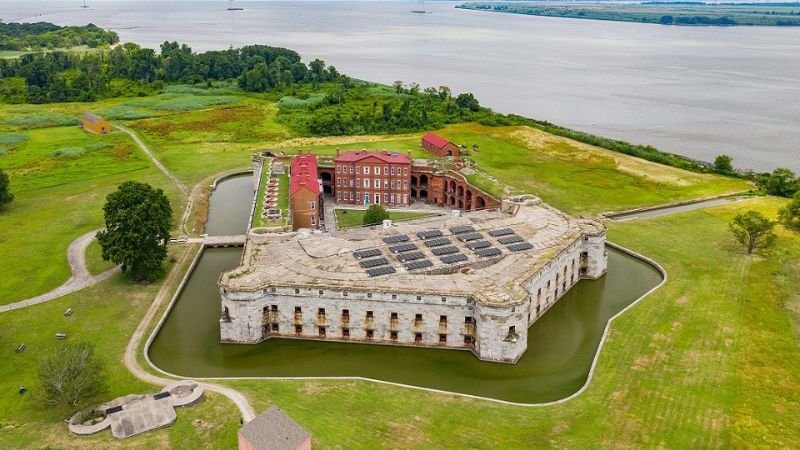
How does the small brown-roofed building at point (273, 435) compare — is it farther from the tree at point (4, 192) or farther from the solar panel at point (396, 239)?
the tree at point (4, 192)

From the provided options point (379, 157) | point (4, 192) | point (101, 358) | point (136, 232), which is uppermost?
point (379, 157)

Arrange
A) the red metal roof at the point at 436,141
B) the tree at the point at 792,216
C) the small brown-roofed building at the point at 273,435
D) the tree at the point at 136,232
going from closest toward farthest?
the small brown-roofed building at the point at 273,435 < the tree at the point at 136,232 < the tree at the point at 792,216 < the red metal roof at the point at 436,141

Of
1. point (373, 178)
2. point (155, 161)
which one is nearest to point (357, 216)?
point (373, 178)

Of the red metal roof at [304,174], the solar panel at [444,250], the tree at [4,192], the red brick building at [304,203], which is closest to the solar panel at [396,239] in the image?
the solar panel at [444,250]

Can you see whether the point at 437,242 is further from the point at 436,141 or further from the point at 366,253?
the point at 436,141

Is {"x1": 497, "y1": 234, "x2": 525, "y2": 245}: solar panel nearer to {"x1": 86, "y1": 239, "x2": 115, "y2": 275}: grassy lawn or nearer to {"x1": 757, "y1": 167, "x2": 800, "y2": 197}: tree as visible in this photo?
{"x1": 86, "y1": 239, "x2": 115, "y2": 275}: grassy lawn

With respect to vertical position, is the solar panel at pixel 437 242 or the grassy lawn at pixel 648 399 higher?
the solar panel at pixel 437 242

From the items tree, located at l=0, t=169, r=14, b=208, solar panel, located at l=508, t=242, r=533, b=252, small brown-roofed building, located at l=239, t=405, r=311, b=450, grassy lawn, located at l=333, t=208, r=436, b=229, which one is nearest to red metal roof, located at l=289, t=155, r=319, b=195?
grassy lawn, located at l=333, t=208, r=436, b=229
